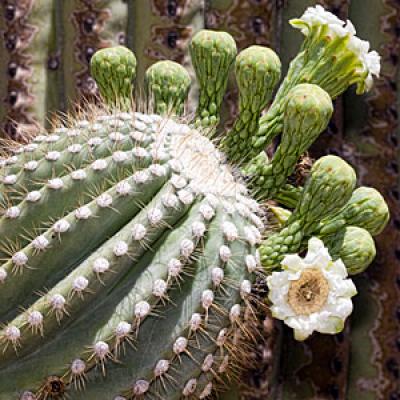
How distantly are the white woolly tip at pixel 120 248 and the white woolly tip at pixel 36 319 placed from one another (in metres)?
0.12

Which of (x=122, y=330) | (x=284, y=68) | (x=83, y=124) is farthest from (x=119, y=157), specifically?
(x=284, y=68)

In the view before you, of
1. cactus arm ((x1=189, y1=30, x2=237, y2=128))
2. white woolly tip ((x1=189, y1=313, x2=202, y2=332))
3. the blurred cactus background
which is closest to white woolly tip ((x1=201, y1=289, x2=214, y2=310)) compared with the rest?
white woolly tip ((x1=189, y1=313, x2=202, y2=332))

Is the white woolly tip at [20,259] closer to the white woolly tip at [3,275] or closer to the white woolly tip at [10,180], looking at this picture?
the white woolly tip at [3,275]

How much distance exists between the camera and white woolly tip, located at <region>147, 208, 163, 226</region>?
109 centimetres

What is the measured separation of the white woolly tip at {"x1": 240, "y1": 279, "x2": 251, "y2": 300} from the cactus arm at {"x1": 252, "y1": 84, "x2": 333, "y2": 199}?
17 cm

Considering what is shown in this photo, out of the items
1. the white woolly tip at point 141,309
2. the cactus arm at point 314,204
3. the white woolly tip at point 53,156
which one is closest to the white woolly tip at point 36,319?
the white woolly tip at point 141,309

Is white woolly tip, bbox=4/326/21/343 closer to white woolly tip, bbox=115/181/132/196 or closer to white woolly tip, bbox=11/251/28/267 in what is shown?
white woolly tip, bbox=11/251/28/267

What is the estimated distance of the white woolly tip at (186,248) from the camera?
1090 mm

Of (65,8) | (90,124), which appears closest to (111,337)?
(90,124)

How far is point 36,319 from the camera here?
1058mm

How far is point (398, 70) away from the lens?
1.59 m

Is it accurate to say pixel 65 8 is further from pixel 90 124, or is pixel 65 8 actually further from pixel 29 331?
pixel 29 331

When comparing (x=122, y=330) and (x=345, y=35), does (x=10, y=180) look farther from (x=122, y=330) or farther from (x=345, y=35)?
(x=345, y=35)

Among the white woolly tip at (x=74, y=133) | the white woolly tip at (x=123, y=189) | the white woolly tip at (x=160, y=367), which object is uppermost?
the white woolly tip at (x=74, y=133)
